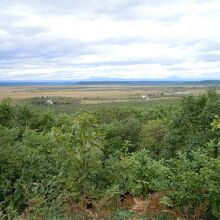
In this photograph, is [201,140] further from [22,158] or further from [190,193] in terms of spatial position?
[190,193]

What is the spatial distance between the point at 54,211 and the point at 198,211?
226 centimetres

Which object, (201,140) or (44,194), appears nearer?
(44,194)

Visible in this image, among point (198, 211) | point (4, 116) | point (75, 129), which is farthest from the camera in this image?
point (4, 116)

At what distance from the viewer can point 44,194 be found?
7.12m

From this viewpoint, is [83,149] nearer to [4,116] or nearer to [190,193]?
[190,193]

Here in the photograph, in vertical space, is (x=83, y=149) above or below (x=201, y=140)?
above

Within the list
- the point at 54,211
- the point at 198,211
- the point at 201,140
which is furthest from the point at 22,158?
the point at 201,140

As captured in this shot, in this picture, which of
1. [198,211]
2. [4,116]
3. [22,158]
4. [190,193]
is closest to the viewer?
[198,211]

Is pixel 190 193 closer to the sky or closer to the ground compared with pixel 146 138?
closer to the sky

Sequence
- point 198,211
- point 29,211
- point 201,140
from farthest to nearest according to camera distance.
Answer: point 201,140, point 198,211, point 29,211

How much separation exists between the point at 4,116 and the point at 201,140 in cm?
1311

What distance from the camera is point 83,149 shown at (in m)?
7.17

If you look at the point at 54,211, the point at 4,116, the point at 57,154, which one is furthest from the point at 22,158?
the point at 4,116

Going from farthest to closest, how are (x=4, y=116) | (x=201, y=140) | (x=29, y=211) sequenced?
(x=4, y=116) → (x=201, y=140) → (x=29, y=211)
